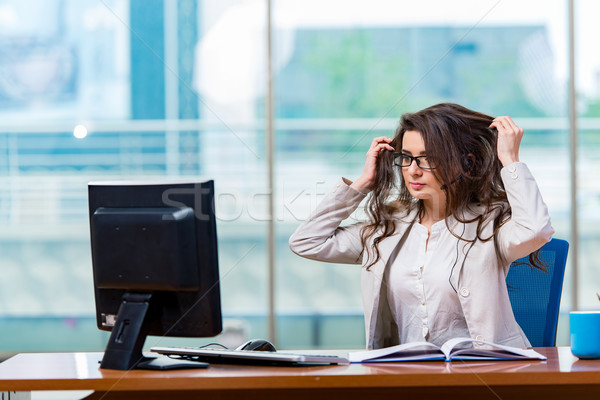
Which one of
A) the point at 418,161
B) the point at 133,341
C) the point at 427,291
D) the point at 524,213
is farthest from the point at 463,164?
the point at 133,341

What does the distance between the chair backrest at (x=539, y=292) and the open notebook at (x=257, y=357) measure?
0.77 m

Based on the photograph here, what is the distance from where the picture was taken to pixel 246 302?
3.38 meters

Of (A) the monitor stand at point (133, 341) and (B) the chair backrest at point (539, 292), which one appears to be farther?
(B) the chair backrest at point (539, 292)

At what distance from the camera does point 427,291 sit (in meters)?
1.87

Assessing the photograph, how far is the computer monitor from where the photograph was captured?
143 centimetres

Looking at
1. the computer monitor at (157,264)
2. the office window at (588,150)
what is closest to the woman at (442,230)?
the computer monitor at (157,264)

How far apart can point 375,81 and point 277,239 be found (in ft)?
3.15

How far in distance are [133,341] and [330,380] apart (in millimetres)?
455

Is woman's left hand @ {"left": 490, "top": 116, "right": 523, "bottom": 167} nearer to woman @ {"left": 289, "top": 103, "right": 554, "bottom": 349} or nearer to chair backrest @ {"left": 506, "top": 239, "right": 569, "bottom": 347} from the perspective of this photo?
woman @ {"left": 289, "top": 103, "right": 554, "bottom": 349}

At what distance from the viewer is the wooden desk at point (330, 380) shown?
128cm

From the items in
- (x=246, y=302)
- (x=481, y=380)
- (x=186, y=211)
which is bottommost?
(x=246, y=302)

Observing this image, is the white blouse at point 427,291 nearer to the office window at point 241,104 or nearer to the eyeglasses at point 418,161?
the eyeglasses at point 418,161

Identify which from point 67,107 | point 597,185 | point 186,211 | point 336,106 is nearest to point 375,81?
point 336,106

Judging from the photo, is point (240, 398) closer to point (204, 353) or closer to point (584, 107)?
point (204, 353)
